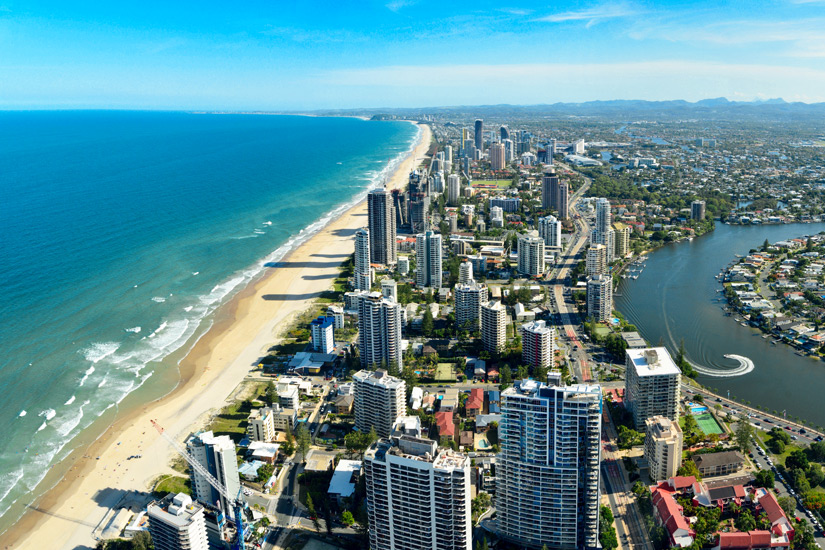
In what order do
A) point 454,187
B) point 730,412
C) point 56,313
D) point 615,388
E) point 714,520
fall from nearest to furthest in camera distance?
point 714,520, point 730,412, point 615,388, point 56,313, point 454,187

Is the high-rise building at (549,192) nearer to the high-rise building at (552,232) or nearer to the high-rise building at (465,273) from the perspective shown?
the high-rise building at (552,232)

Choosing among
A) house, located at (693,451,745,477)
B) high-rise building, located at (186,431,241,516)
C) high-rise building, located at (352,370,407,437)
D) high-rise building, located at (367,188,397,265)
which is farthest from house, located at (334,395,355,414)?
high-rise building, located at (367,188,397,265)

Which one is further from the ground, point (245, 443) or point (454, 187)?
point (454, 187)

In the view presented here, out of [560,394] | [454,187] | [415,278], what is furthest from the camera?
[454,187]

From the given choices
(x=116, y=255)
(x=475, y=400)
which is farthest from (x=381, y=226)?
(x=475, y=400)

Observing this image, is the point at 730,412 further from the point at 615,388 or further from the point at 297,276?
the point at 297,276

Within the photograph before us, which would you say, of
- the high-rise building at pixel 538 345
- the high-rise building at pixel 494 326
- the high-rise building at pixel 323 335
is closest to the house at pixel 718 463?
the high-rise building at pixel 538 345

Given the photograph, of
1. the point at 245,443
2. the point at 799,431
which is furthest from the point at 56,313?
the point at 799,431

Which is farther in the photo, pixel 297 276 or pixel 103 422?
pixel 297 276
